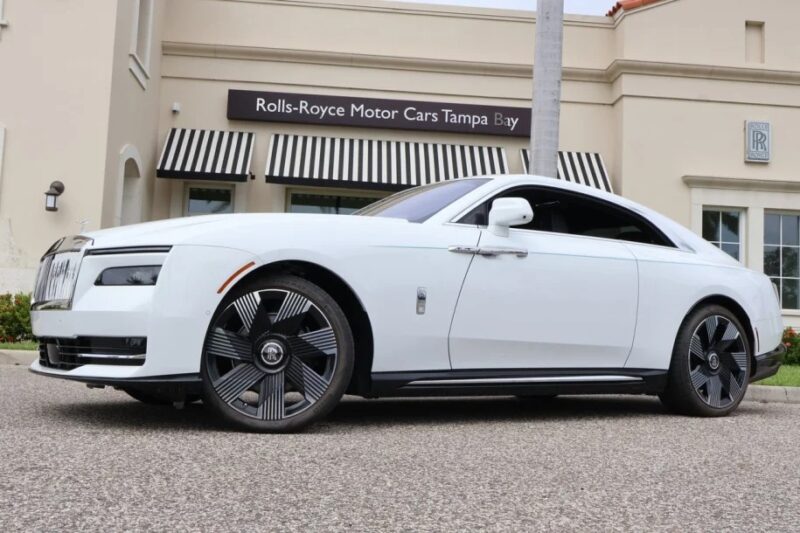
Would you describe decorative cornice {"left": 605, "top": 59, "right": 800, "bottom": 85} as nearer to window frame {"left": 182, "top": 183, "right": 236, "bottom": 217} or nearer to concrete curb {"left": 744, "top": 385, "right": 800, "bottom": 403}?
window frame {"left": 182, "top": 183, "right": 236, "bottom": 217}

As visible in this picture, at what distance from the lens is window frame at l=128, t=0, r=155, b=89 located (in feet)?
42.2

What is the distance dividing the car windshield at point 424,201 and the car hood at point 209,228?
1.52 feet

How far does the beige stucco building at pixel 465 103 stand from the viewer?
47.3 ft

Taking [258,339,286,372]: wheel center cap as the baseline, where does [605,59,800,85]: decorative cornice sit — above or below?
above

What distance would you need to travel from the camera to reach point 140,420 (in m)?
4.24

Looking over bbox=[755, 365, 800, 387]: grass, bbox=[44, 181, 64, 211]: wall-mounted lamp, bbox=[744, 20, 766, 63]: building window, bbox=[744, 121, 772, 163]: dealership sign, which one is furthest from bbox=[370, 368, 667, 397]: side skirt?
bbox=[744, 20, 766, 63]: building window

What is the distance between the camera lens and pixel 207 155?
14062 mm

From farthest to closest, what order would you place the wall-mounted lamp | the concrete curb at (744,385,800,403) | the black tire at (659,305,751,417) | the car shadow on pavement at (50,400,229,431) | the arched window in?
the arched window, the wall-mounted lamp, the concrete curb at (744,385,800,403), the black tire at (659,305,751,417), the car shadow on pavement at (50,400,229,431)

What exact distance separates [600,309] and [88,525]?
3.32 metres

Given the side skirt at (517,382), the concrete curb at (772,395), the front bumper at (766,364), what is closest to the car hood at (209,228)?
the side skirt at (517,382)

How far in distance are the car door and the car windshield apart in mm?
296

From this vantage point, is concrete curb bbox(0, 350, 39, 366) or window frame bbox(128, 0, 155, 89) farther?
window frame bbox(128, 0, 155, 89)

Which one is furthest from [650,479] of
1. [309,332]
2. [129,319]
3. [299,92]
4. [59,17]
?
[299,92]

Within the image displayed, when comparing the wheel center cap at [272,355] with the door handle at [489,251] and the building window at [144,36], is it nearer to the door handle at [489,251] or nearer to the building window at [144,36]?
the door handle at [489,251]
